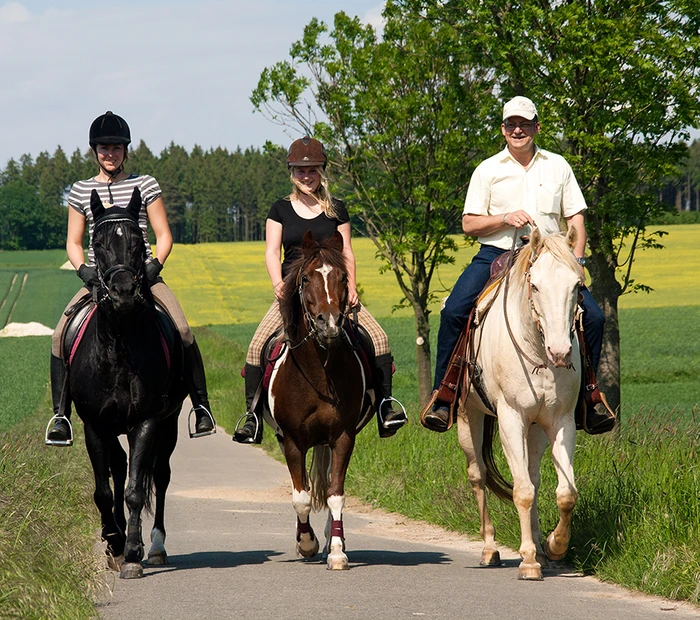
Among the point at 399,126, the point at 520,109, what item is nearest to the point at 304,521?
the point at 520,109

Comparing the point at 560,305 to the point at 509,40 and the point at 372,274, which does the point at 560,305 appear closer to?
the point at 509,40

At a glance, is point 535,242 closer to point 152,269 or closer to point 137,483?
point 152,269

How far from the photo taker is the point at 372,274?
72062 millimetres

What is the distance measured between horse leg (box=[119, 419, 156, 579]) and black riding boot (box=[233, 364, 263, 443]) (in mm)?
851

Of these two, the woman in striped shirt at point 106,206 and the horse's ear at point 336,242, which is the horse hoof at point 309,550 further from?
the horse's ear at point 336,242

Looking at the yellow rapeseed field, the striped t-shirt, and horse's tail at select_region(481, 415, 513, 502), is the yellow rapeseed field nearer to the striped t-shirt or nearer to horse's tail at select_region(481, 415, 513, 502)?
horse's tail at select_region(481, 415, 513, 502)

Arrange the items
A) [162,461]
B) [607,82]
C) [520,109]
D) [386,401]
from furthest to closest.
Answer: [607,82] → [162,461] → [386,401] → [520,109]

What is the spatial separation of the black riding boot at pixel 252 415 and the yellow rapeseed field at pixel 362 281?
136ft

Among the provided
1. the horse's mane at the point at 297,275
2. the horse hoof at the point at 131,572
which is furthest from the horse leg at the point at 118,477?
the horse's mane at the point at 297,275

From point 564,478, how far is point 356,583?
1.61 meters

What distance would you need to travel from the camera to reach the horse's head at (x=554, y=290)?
24.8 feet

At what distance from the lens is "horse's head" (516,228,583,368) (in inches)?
297

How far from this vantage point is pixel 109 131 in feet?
29.8

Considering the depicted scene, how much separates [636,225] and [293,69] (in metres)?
8.85
